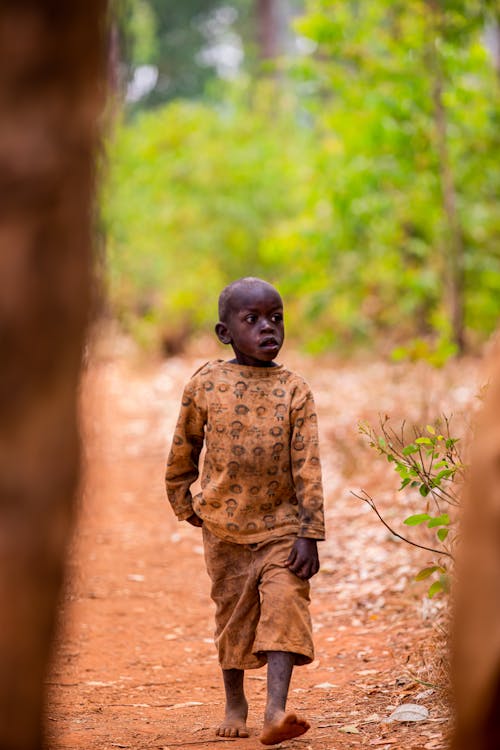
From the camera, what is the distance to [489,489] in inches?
82.0

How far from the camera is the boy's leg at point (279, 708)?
327 centimetres

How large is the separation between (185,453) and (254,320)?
567mm

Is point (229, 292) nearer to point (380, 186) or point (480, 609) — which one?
point (480, 609)

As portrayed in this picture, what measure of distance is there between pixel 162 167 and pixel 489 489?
1647cm

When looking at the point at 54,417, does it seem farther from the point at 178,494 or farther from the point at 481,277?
the point at 481,277

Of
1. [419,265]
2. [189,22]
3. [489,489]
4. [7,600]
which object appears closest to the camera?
[7,600]

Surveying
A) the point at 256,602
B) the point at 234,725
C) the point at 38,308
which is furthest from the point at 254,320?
the point at 38,308

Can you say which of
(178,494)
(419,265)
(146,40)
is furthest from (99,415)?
(146,40)

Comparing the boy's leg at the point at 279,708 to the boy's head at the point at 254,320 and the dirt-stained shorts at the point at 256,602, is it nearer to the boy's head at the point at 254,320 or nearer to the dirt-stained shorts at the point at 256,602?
the dirt-stained shorts at the point at 256,602

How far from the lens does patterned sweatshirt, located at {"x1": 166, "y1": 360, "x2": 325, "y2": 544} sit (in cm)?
365

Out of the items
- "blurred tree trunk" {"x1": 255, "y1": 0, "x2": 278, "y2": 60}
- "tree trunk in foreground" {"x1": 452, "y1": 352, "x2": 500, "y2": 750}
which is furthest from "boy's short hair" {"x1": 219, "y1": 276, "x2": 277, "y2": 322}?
"blurred tree trunk" {"x1": 255, "y1": 0, "x2": 278, "y2": 60}

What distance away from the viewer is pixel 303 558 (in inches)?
139

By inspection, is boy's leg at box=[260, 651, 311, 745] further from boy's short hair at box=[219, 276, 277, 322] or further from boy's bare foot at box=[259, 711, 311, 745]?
boy's short hair at box=[219, 276, 277, 322]

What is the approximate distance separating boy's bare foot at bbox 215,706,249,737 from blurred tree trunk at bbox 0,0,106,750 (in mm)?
1834
